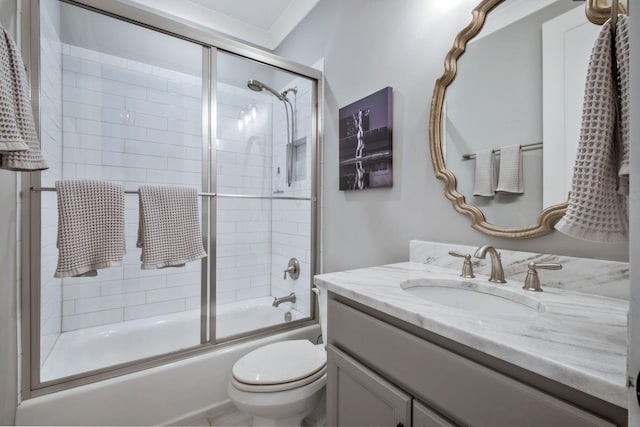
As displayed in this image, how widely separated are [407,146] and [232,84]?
121 centimetres

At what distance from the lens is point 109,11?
54.8 inches

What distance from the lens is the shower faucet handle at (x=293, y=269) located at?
212 cm

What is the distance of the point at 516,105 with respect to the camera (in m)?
1.03

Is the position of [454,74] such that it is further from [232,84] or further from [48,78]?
[48,78]

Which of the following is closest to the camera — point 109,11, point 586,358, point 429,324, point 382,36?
point 586,358

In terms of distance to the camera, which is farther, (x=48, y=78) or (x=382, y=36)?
(x=382, y=36)

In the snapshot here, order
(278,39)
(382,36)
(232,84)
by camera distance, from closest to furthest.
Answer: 1. (382,36)
2. (232,84)
3. (278,39)

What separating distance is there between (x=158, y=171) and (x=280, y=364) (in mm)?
1440

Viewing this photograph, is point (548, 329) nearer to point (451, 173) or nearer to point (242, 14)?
point (451, 173)

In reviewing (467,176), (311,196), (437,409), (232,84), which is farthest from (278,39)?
(437,409)

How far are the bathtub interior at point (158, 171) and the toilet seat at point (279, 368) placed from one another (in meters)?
0.45

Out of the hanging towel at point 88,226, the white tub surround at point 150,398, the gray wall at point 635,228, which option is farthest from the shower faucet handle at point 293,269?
the gray wall at point 635,228

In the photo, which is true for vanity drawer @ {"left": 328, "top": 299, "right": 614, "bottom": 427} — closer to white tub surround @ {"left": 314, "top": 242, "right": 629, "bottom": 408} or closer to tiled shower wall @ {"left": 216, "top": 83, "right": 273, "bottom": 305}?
white tub surround @ {"left": 314, "top": 242, "right": 629, "bottom": 408}

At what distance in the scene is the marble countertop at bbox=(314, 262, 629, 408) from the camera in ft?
1.47
